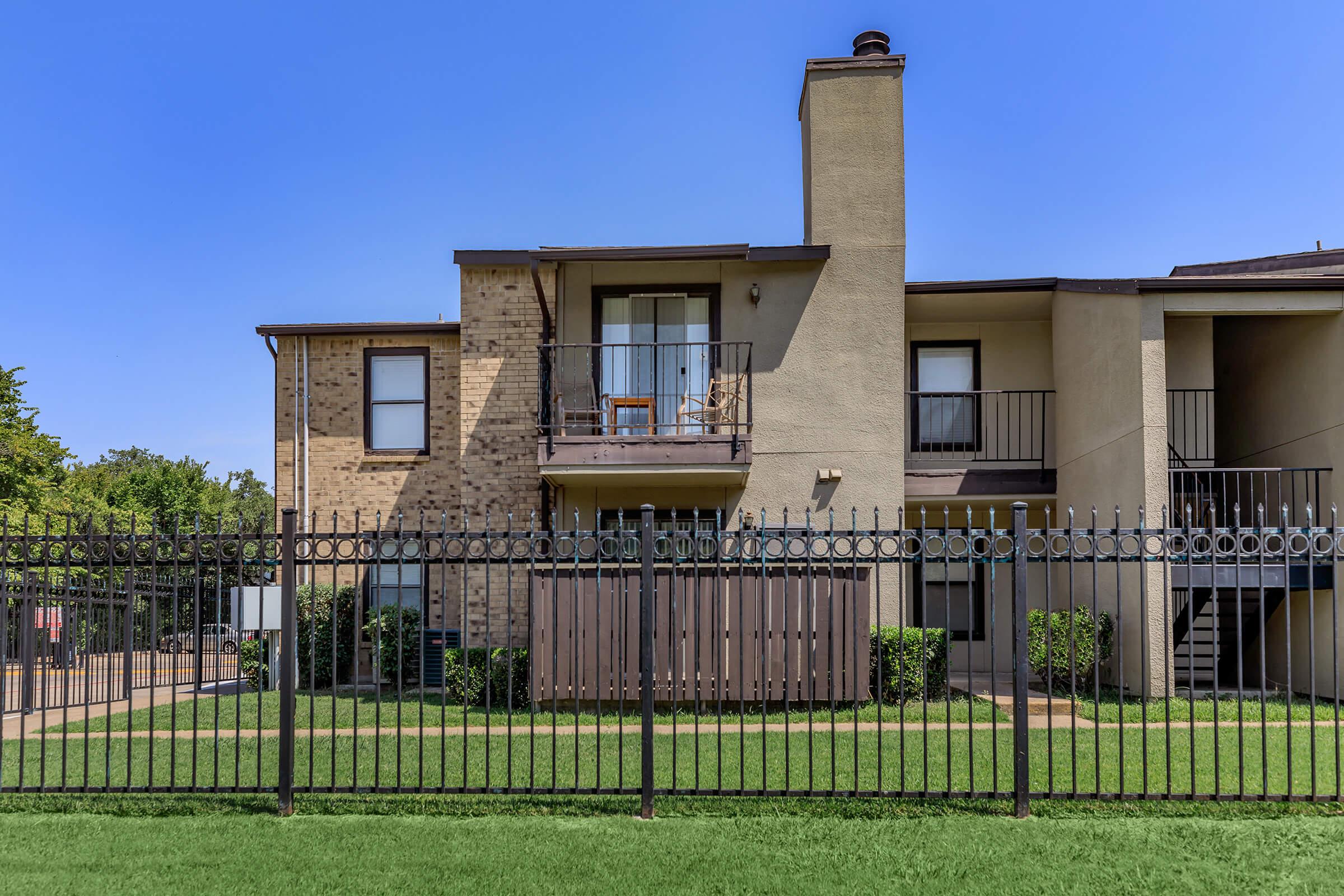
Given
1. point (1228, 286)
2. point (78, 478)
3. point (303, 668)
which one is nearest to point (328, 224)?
point (303, 668)

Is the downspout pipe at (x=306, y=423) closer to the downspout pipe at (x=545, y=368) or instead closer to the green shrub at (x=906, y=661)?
the downspout pipe at (x=545, y=368)

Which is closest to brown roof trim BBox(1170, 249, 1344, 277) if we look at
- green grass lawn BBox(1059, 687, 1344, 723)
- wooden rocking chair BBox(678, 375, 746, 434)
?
green grass lawn BBox(1059, 687, 1344, 723)

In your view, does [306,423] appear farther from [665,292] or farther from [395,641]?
[665,292]

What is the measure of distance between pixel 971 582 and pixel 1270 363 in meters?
10.5

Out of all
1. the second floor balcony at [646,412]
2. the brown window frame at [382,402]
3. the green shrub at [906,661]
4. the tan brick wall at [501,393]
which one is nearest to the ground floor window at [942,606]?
the green shrub at [906,661]

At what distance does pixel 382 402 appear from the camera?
1609 centimetres

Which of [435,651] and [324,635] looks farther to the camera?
[435,651]

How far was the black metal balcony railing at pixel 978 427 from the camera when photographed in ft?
52.6

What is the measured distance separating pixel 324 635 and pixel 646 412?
17.7 ft

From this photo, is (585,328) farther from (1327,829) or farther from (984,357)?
(1327,829)

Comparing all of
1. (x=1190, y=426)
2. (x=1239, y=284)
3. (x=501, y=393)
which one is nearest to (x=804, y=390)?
(x=501, y=393)

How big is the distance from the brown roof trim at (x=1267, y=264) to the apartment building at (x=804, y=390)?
→ 0.20 meters

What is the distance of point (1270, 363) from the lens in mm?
14617

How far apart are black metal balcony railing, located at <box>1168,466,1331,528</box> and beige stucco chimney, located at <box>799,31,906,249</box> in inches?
195
